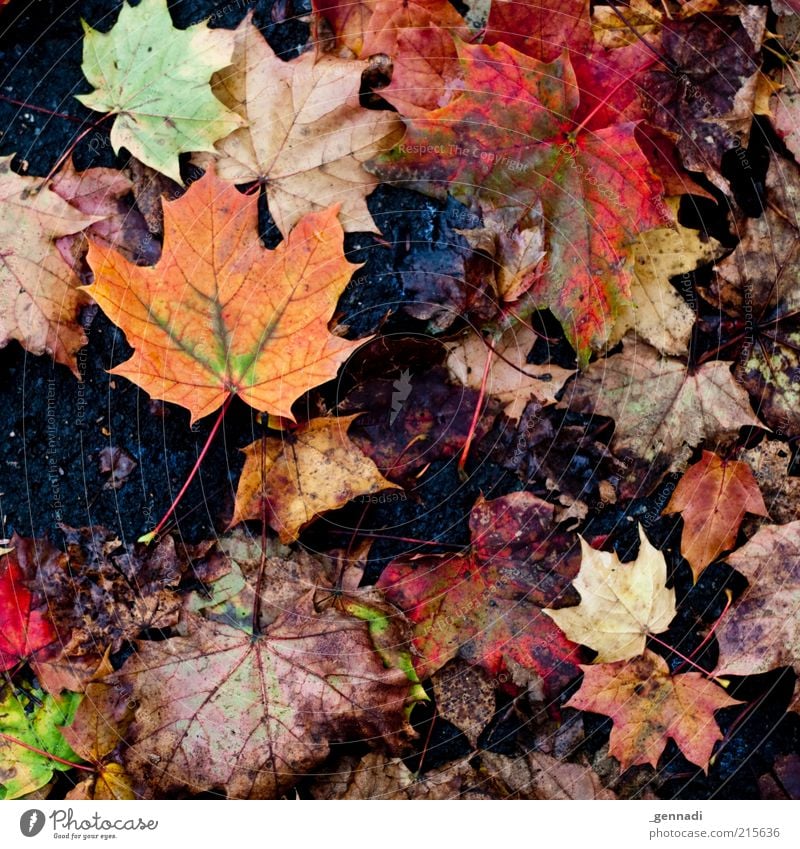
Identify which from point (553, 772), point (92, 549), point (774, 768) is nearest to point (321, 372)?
point (92, 549)

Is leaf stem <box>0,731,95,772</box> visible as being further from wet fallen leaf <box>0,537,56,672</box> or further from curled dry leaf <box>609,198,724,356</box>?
curled dry leaf <box>609,198,724,356</box>

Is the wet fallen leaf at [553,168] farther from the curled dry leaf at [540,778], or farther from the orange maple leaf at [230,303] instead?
the curled dry leaf at [540,778]

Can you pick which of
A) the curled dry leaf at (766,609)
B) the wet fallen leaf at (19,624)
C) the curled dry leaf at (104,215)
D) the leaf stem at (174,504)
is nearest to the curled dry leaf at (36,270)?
the curled dry leaf at (104,215)

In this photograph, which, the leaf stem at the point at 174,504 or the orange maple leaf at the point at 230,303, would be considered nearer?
the orange maple leaf at the point at 230,303

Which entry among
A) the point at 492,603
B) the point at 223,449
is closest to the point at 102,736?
the point at 223,449

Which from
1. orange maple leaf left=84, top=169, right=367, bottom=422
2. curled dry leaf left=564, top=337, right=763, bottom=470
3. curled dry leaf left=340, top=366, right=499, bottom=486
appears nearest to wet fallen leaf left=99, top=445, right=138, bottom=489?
orange maple leaf left=84, top=169, right=367, bottom=422
